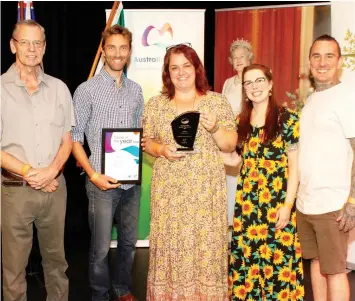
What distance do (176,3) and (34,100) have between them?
329 centimetres

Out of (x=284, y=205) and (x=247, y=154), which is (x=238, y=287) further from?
(x=247, y=154)

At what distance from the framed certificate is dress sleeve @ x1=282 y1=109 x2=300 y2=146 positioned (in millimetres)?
947

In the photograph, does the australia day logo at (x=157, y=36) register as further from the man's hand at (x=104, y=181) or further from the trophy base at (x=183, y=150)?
the trophy base at (x=183, y=150)

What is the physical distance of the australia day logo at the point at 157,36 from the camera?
4863 millimetres

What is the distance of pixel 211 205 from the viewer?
3002mm

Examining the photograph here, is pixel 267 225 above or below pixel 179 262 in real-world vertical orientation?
above

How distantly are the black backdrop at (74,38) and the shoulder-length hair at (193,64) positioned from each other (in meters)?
2.10

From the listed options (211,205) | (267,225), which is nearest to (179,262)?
(211,205)

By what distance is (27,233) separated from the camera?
10.2 feet

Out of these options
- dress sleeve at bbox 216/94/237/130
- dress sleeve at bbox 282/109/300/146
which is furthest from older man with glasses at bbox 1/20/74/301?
dress sleeve at bbox 282/109/300/146

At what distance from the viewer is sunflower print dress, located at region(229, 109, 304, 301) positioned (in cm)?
295

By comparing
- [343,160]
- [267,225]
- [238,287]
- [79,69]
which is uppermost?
[79,69]

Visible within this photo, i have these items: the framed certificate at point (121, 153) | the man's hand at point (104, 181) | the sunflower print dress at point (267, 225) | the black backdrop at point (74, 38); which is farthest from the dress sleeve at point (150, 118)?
the black backdrop at point (74, 38)

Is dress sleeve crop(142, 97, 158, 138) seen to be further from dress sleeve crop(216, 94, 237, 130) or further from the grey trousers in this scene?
the grey trousers
